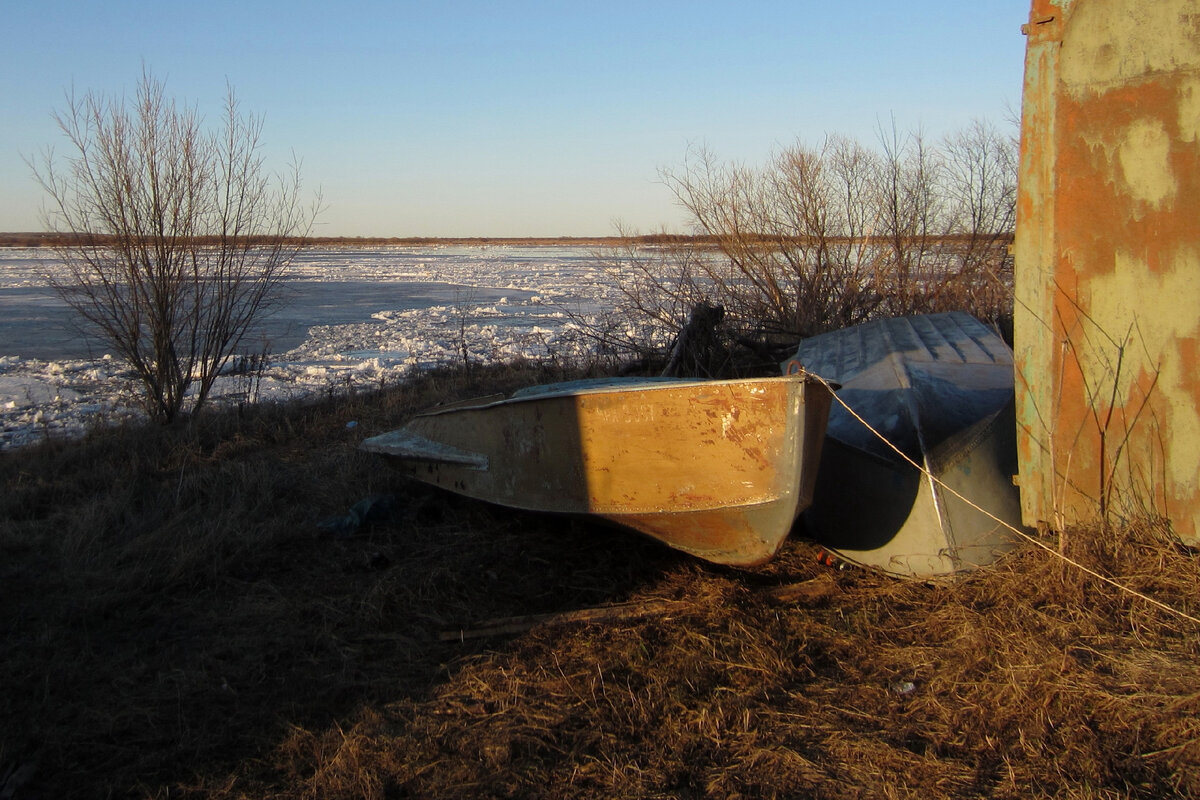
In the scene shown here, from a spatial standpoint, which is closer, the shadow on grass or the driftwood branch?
the shadow on grass

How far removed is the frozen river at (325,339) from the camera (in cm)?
1022

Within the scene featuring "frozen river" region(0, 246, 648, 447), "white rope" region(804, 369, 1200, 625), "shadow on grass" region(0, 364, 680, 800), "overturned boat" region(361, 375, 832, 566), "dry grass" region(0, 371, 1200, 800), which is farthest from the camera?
"frozen river" region(0, 246, 648, 447)

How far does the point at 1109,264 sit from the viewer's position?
3.62 m

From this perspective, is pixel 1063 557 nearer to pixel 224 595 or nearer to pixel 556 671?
pixel 556 671

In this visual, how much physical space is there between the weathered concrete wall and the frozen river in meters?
7.53

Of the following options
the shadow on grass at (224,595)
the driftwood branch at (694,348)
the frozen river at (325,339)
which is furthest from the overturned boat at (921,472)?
the frozen river at (325,339)

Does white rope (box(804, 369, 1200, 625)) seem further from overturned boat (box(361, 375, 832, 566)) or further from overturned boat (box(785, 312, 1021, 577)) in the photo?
overturned boat (box(361, 375, 832, 566))

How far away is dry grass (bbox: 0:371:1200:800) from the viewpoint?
2.64 meters

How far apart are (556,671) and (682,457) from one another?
127 centimetres

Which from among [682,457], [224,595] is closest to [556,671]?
[682,457]

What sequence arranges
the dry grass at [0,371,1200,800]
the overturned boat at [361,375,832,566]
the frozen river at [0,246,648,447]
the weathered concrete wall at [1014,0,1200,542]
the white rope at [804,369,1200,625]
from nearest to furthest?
1. the dry grass at [0,371,1200,800]
2. the white rope at [804,369,1200,625]
3. the weathered concrete wall at [1014,0,1200,542]
4. the overturned boat at [361,375,832,566]
5. the frozen river at [0,246,648,447]

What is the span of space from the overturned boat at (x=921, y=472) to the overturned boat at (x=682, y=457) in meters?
0.32

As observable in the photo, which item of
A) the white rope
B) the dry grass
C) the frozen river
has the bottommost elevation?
the dry grass

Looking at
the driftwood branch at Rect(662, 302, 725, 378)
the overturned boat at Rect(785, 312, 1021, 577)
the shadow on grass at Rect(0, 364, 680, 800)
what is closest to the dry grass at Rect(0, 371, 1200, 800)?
the shadow on grass at Rect(0, 364, 680, 800)
